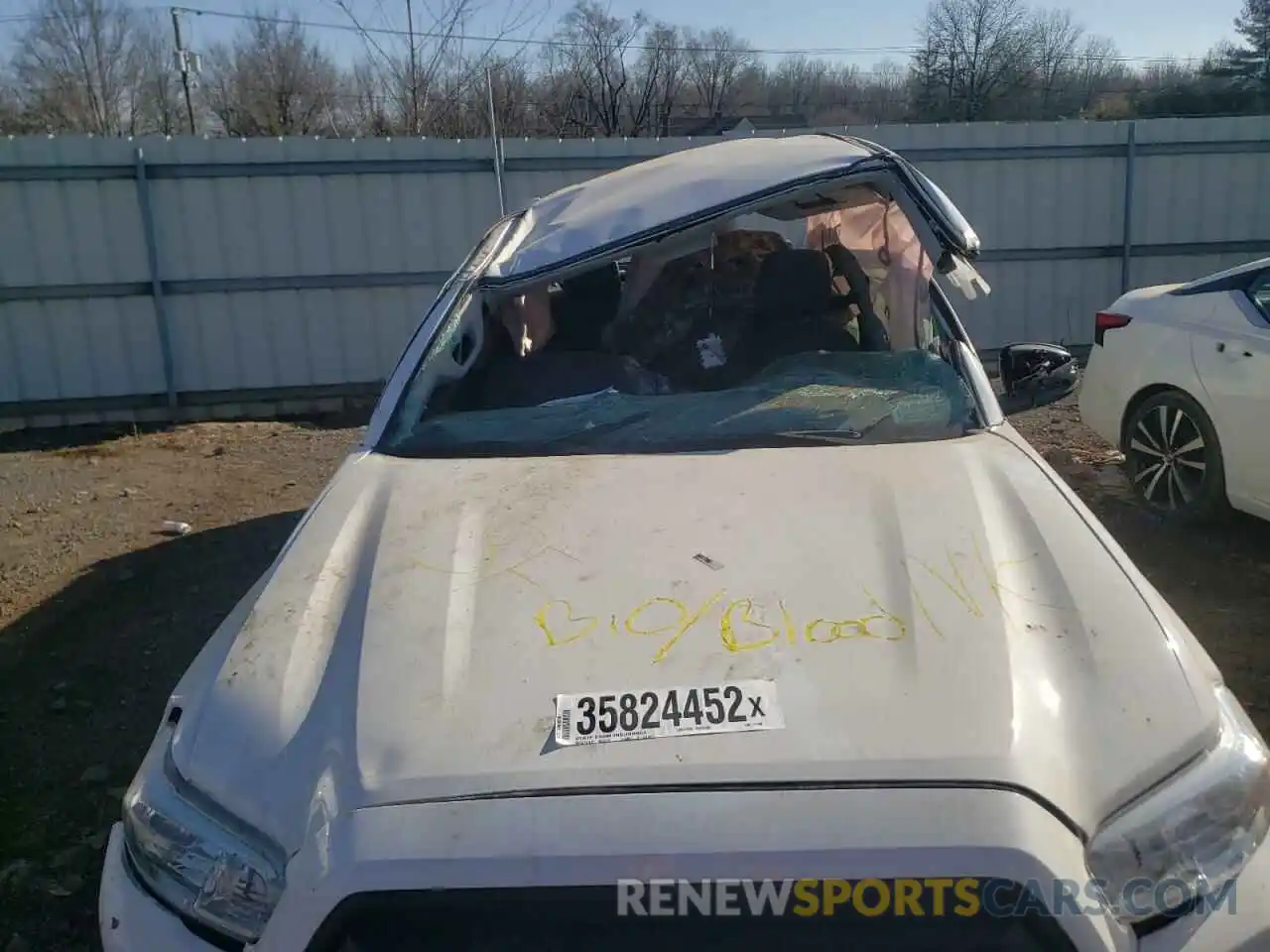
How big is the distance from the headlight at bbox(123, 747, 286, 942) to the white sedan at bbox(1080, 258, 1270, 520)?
4.88m

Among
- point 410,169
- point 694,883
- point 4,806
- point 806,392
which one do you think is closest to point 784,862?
point 694,883

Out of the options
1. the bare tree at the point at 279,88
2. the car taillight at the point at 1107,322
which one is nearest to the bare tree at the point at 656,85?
the bare tree at the point at 279,88

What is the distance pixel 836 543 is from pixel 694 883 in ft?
2.89

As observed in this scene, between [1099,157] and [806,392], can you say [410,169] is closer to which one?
[1099,157]

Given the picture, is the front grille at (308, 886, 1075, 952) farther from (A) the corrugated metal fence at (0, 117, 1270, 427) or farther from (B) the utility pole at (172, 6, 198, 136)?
(B) the utility pole at (172, 6, 198, 136)

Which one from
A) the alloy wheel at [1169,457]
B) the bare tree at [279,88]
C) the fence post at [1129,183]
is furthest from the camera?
the bare tree at [279,88]

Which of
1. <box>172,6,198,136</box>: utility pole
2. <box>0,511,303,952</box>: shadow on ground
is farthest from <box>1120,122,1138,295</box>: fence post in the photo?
<box>172,6,198,136</box>: utility pole

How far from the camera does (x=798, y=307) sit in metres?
3.50

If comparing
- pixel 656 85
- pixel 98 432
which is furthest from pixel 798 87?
pixel 98 432

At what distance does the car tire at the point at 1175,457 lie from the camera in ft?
Answer: 17.7

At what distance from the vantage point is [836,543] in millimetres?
2186

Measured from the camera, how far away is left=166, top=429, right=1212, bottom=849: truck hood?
1654 millimetres

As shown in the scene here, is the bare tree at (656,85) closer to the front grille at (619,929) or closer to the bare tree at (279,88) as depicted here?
the bare tree at (279,88)

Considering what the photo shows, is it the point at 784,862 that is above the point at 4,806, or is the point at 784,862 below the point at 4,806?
above
